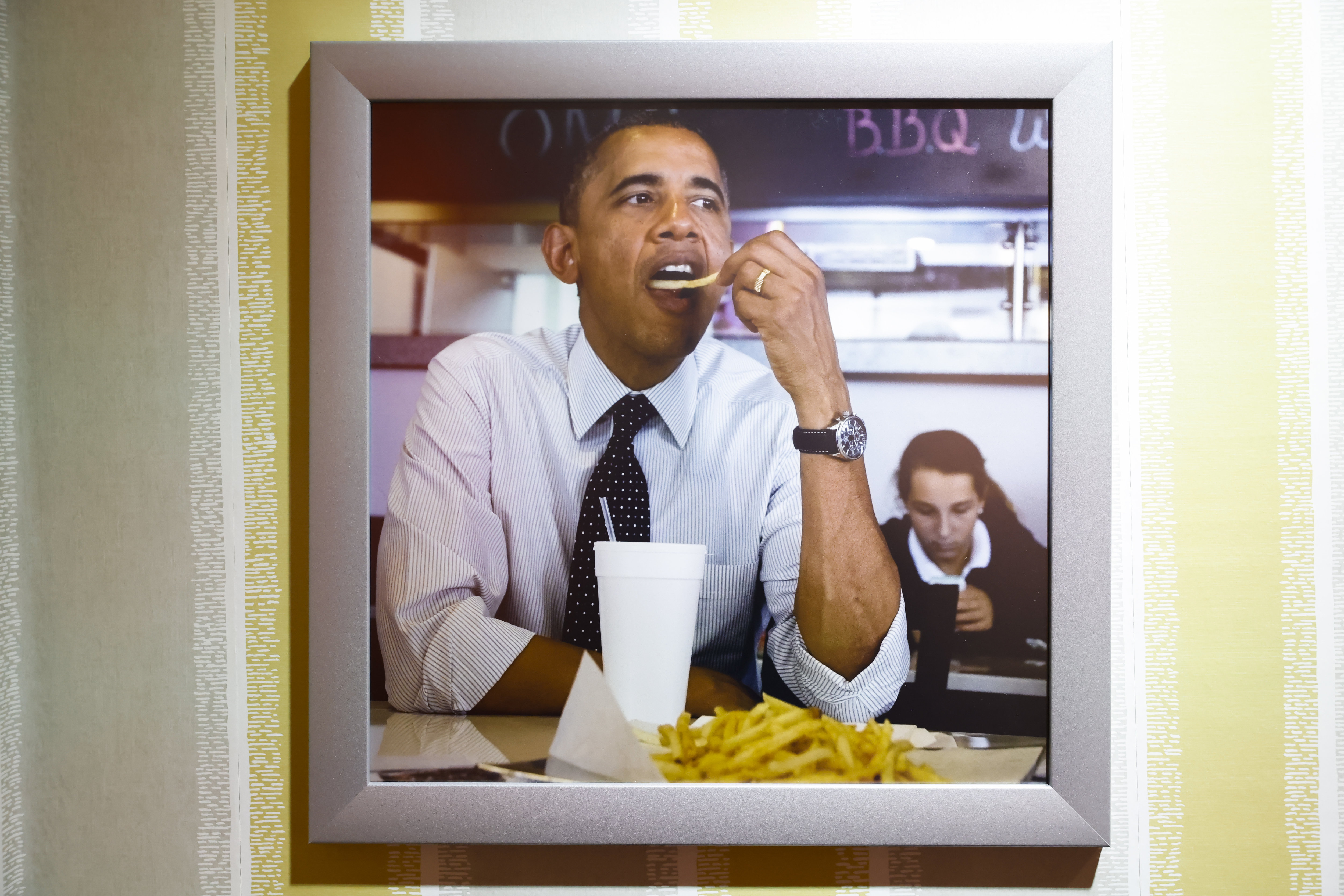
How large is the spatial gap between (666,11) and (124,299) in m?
0.71

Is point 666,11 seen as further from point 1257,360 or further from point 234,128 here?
point 1257,360

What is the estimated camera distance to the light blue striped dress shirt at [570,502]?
1.01 metres

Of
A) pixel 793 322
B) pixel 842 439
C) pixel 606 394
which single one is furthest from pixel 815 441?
pixel 606 394

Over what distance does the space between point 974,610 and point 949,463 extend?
6.5 inches

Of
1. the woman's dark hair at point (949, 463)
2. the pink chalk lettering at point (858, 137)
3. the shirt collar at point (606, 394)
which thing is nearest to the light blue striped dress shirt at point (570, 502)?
the shirt collar at point (606, 394)

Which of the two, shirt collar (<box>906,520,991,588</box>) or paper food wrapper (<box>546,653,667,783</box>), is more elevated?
shirt collar (<box>906,520,991,588</box>)

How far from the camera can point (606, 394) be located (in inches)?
40.1

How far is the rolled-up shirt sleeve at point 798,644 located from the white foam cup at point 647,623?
0.30ft

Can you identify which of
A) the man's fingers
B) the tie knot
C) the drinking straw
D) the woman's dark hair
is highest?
the man's fingers

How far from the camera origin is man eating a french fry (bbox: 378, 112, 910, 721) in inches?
39.7

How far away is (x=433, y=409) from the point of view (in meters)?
1.02

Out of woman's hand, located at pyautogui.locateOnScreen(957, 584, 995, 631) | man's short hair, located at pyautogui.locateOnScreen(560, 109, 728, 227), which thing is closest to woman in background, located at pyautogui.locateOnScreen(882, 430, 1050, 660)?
woman's hand, located at pyautogui.locateOnScreen(957, 584, 995, 631)

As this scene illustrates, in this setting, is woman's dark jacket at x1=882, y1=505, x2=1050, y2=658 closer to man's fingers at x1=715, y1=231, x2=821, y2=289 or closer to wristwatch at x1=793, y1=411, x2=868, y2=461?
wristwatch at x1=793, y1=411, x2=868, y2=461

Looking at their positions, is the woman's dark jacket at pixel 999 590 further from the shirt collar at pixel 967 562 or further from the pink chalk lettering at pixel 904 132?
the pink chalk lettering at pixel 904 132
